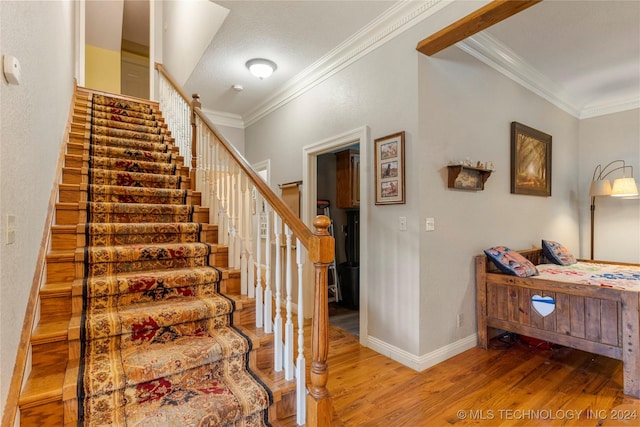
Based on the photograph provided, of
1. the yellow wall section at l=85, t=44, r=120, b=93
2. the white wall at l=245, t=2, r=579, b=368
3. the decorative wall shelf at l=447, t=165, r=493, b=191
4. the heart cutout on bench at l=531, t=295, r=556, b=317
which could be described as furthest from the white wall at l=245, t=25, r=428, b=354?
the yellow wall section at l=85, t=44, r=120, b=93

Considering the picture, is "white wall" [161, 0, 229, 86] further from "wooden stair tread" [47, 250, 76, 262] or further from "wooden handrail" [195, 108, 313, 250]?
"wooden stair tread" [47, 250, 76, 262]

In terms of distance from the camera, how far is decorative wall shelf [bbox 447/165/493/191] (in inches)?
108

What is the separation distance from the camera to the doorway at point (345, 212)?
9.95 feet

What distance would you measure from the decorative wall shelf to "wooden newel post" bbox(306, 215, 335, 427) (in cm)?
170

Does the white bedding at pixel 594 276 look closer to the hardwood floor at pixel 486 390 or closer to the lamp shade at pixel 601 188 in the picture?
the hardwood floor at pixel 486 390

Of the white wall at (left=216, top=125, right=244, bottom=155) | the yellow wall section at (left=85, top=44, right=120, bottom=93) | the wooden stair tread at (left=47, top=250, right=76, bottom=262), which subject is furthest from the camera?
the yellow wall section at (left=85, top=44, right=120, bottom=93)

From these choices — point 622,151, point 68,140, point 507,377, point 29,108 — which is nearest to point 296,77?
point 68,140

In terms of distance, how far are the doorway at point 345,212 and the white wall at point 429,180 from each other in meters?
0.09

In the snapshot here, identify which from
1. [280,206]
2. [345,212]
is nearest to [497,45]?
[345,212]

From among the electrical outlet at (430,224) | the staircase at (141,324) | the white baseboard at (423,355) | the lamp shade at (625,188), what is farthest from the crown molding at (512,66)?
the staircase at (141,324)

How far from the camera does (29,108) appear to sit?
1503mm

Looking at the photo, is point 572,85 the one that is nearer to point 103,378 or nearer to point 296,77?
point 296,77

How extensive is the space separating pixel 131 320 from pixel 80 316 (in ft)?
0.95

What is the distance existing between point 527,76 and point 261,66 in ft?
10.1
